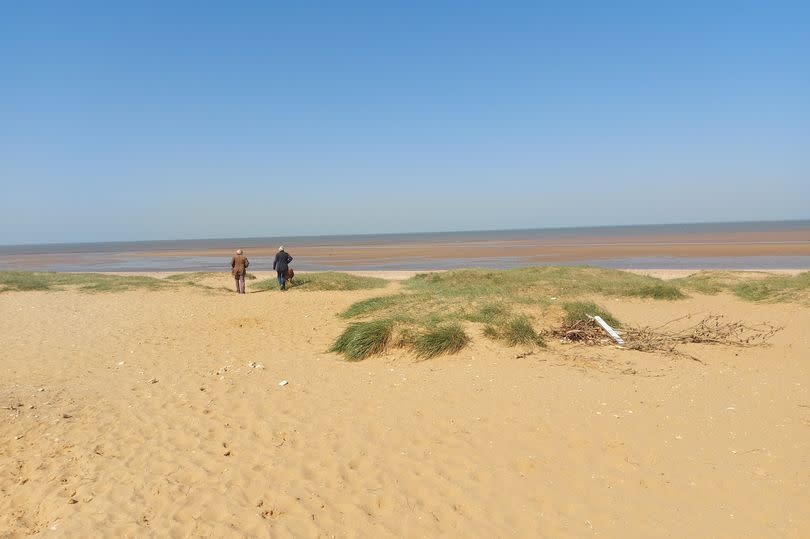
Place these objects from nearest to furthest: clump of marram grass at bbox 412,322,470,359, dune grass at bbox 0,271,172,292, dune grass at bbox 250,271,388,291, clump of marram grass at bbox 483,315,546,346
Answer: clump of marram grass at bbox 412,322,470,359 → clump of marram grass at bbox 483,315,546,346 → dune grass at bbox 0,271,172,292 → dune grass at bbox 250,271,388,291

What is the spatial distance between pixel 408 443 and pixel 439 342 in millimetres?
3303

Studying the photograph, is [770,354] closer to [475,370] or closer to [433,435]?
[475,370]

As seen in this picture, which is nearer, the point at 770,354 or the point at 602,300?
the point at 770,354

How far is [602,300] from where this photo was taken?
1426cm

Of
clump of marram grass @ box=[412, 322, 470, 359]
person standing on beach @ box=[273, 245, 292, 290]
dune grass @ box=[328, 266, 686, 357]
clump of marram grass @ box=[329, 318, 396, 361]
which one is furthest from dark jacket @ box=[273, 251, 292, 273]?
clump of marram grass @ box=[412, 322, 470, 359]

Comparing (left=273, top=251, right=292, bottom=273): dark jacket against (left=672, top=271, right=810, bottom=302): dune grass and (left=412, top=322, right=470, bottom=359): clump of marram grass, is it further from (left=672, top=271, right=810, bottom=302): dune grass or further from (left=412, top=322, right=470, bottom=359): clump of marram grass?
(left=672, top=271, right=810, bottom=302): dune grass

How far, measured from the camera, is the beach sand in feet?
13.6

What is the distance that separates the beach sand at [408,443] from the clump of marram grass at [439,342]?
9.0 inches

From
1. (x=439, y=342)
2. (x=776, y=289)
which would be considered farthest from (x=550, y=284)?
(x=439, y=342)

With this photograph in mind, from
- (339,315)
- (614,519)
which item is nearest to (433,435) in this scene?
(614,519)

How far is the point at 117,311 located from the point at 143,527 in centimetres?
1174

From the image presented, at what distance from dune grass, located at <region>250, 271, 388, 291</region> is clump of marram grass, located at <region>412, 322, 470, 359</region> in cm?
1026

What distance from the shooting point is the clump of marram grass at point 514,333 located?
28.8 feet

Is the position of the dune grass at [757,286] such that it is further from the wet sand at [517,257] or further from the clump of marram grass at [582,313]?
the wet sand at [517,257]
